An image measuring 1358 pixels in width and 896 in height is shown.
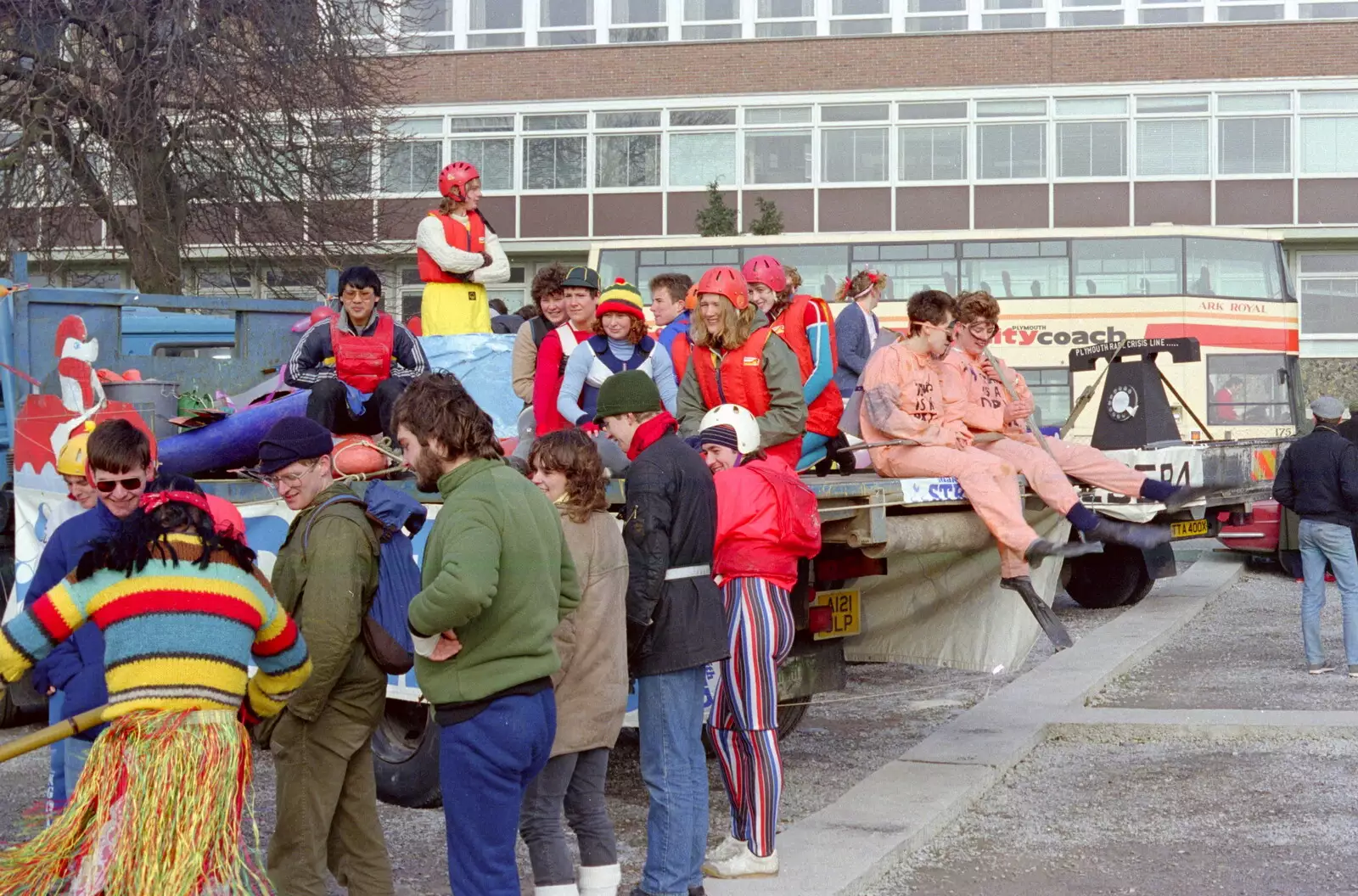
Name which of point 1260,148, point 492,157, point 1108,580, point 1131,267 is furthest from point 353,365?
point 1260,148

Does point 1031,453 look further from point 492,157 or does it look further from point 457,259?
point 492,157

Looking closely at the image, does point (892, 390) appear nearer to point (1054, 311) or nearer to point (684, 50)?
point (1054, 311)

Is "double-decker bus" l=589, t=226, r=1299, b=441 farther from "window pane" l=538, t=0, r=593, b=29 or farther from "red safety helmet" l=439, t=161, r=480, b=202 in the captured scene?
"window pane" l=538, t=0, r=593, b=29

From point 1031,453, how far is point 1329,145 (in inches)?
1176

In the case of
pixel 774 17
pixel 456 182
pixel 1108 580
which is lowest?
pixel 1108 580

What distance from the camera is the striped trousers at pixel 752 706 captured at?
19.9ft

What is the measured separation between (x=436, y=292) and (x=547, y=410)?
1.64 metres

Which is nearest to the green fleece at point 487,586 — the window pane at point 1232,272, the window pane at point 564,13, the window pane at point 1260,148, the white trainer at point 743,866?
the white trainer at point 743,866

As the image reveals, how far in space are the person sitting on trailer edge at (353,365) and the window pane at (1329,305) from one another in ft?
102

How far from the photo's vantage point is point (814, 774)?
8.52 meters

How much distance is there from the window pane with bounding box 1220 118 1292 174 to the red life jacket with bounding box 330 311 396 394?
3053 centimetres

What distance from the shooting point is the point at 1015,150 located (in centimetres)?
3562

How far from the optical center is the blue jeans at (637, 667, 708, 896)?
5625mm

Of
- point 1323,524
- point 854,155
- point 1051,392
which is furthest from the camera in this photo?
point 854,155
